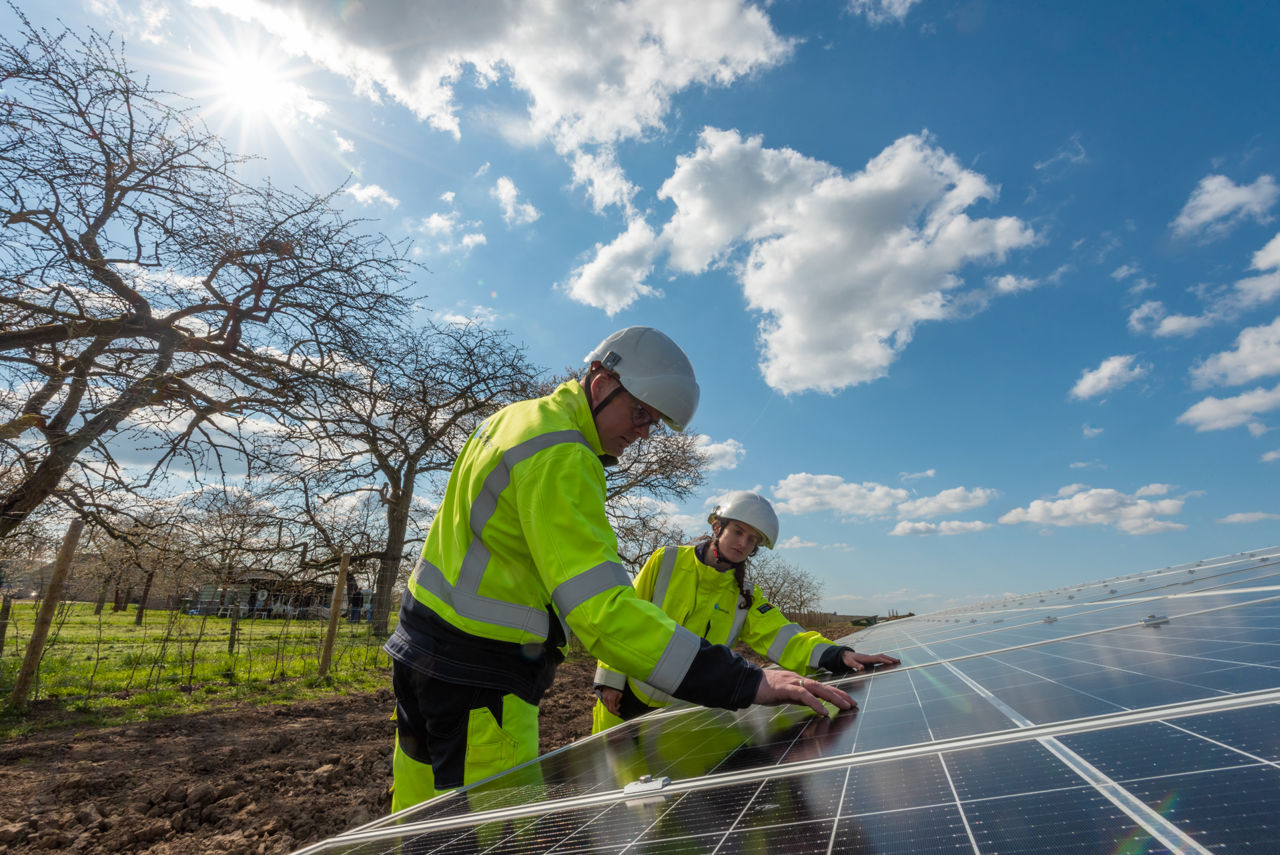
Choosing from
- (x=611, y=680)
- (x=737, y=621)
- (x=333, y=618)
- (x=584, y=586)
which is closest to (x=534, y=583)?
(x=584, y=586)

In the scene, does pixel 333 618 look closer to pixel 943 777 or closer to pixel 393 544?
pixel 393 544

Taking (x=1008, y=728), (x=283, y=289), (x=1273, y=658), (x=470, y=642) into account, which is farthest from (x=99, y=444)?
(x=1273, y=658)

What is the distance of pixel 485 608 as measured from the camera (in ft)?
7.91

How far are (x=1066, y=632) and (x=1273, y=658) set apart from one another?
305 cm

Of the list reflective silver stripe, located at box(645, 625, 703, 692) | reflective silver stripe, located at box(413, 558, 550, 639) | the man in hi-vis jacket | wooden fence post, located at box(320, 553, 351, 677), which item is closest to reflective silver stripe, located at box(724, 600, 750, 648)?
the man in hi-vis jacket

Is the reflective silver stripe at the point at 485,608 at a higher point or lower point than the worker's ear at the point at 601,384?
lower

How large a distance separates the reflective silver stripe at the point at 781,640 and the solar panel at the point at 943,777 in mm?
1488

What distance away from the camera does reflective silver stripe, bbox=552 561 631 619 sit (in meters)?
1.99

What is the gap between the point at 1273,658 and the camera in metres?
2.45

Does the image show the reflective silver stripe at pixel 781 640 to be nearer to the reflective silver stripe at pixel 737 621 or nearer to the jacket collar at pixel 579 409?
the reflective silver stripe at pixel 737 621

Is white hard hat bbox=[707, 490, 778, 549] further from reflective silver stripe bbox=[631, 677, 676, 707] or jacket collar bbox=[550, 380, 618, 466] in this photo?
jacket collar bbox=[550, 380, 618, 466]

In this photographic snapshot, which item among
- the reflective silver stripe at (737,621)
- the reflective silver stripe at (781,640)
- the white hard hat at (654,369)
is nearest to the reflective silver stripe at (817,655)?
the reflective silver stripe at (781,640)

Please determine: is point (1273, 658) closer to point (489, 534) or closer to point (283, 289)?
point (489, 534)

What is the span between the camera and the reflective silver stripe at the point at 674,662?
195cm
